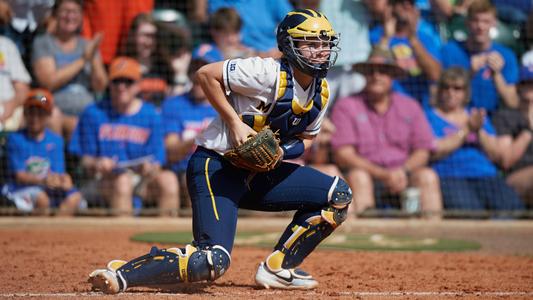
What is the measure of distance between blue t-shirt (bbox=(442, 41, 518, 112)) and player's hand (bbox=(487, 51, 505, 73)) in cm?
5

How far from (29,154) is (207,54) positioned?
7.73 ft

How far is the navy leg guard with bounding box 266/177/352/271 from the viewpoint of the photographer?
Result: 18.1ft

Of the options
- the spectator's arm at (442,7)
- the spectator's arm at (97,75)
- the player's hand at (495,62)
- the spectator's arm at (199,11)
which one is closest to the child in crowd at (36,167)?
the spectator's arm at (97,75)

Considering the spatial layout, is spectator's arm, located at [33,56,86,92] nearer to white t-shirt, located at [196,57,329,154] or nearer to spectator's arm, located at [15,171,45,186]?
spectator's arm, located at [15,171,45,186]

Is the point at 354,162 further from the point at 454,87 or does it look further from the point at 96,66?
the point at 96,66

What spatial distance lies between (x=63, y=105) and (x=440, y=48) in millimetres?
4702

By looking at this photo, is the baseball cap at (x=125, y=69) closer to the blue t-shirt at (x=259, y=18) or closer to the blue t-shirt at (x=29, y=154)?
the blue t-shirt at (x=29, y=154)

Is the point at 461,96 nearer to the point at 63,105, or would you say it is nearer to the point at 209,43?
the point at 209,43

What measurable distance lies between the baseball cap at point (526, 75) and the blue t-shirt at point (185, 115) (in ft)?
12.5

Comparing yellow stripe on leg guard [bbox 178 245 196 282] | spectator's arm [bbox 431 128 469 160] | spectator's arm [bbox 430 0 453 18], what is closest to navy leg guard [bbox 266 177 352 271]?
yellow stripe on leg guard [bbox 178 245 196 282]

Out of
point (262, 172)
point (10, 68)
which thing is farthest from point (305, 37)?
point (10, 68)

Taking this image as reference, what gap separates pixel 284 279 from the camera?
18.6 ft

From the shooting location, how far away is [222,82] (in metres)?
5.23

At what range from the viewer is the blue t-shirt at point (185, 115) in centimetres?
1027
